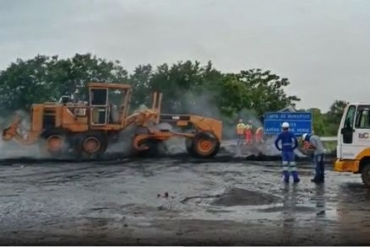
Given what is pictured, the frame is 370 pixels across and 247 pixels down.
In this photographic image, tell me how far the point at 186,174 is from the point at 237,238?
36.6 feet

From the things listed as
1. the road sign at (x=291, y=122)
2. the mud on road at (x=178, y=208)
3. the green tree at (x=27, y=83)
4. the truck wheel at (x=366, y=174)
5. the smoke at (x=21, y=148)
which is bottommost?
the mud on road at (x=178, y=208)

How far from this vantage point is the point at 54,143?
89.6 feet

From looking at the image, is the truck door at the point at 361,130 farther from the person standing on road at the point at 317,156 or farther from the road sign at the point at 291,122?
the road sign at the point at 291,122

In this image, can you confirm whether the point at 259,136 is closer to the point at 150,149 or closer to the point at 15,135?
the point at 150,149

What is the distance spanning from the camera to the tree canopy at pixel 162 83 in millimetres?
40562

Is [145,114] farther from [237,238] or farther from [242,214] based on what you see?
[237,238]

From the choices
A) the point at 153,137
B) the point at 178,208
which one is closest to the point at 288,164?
the point at 178,208

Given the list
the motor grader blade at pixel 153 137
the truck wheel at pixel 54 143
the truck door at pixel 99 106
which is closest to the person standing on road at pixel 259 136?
the motor grader blade at pixel 153 137

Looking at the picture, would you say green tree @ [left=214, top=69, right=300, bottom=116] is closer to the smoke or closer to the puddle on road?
the smoke

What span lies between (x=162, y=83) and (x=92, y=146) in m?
18.7

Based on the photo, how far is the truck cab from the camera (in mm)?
17047

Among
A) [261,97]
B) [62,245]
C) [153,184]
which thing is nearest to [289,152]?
[153,184]

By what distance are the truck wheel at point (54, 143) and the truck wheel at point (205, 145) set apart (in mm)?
5484

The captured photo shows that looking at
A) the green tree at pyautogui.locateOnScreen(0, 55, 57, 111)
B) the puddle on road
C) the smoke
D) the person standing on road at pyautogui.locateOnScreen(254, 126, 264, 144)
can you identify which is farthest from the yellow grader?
the green tree at pyautogui.locateOnScreen(0, 55, 57, 111)
